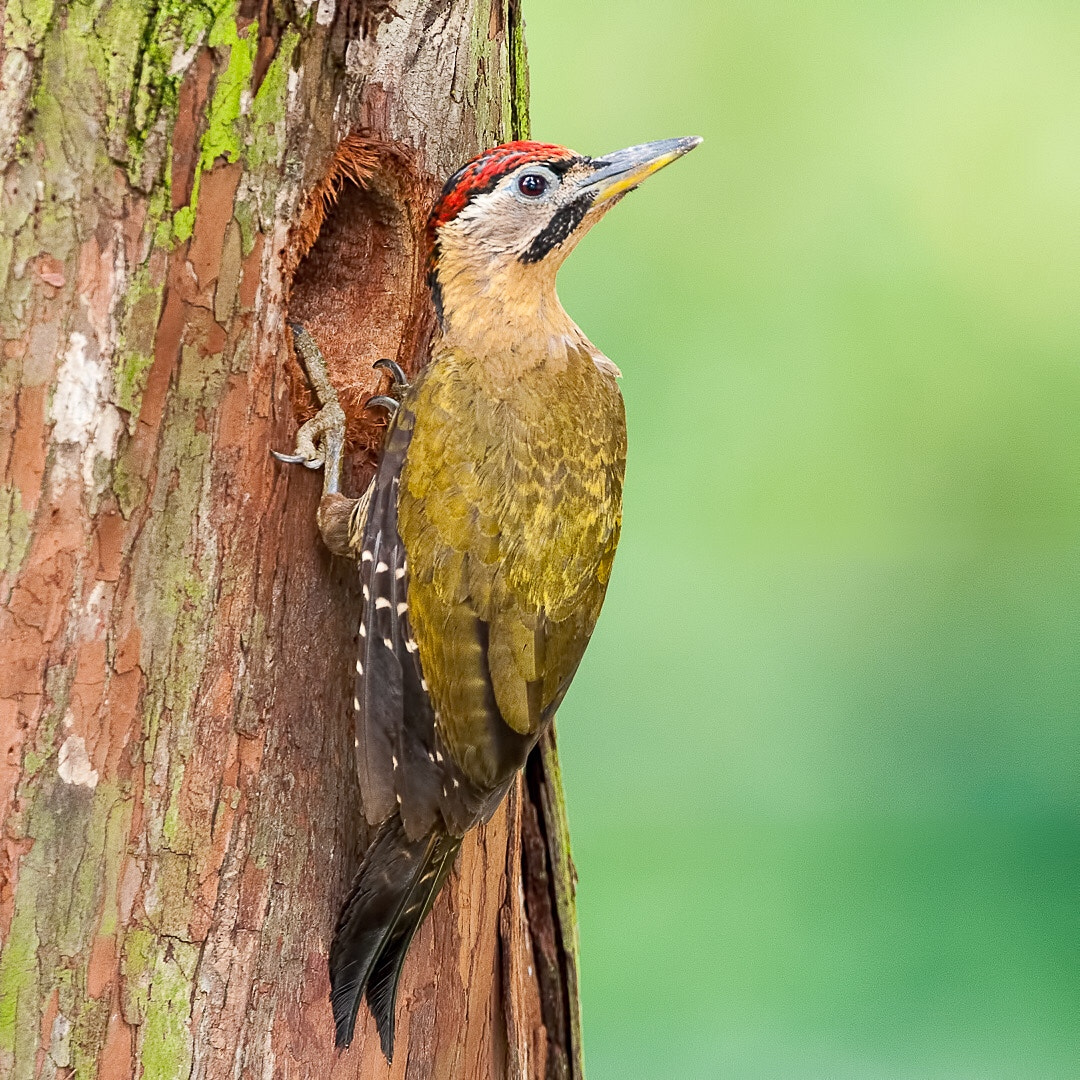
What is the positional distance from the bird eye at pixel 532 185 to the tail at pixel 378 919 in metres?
1.06

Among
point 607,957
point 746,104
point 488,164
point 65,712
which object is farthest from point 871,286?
point 65,712

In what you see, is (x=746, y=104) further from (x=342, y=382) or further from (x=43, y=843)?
(x=43, y=843)

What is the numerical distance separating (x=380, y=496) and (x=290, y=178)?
0.50 metres

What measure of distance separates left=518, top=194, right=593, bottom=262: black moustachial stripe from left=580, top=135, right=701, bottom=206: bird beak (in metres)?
0.02

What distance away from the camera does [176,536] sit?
1.80m

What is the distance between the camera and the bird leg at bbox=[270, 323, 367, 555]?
1.99 meters

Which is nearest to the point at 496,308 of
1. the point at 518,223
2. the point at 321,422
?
the point at 518,223

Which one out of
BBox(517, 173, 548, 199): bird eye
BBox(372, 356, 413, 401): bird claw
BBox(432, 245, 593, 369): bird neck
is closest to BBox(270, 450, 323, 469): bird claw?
BBox(372, 356, 413, 401): bird claw

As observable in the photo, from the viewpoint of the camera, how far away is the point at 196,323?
1.79m

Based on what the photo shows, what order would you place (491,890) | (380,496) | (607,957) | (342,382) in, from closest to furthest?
(380,496), (342,382), (491,890), (607,957)

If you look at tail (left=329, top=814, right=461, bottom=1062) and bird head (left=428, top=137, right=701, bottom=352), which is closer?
tail (left=329, top=814, right=461, bottom=1062)

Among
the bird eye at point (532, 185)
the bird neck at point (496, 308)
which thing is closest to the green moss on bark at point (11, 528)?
the bird neck at point (496, 308)

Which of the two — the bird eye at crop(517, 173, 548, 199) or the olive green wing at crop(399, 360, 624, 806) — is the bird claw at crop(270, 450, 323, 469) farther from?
the bird eye at crop(517, 173, 548, 199)

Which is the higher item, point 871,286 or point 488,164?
point 871,286
